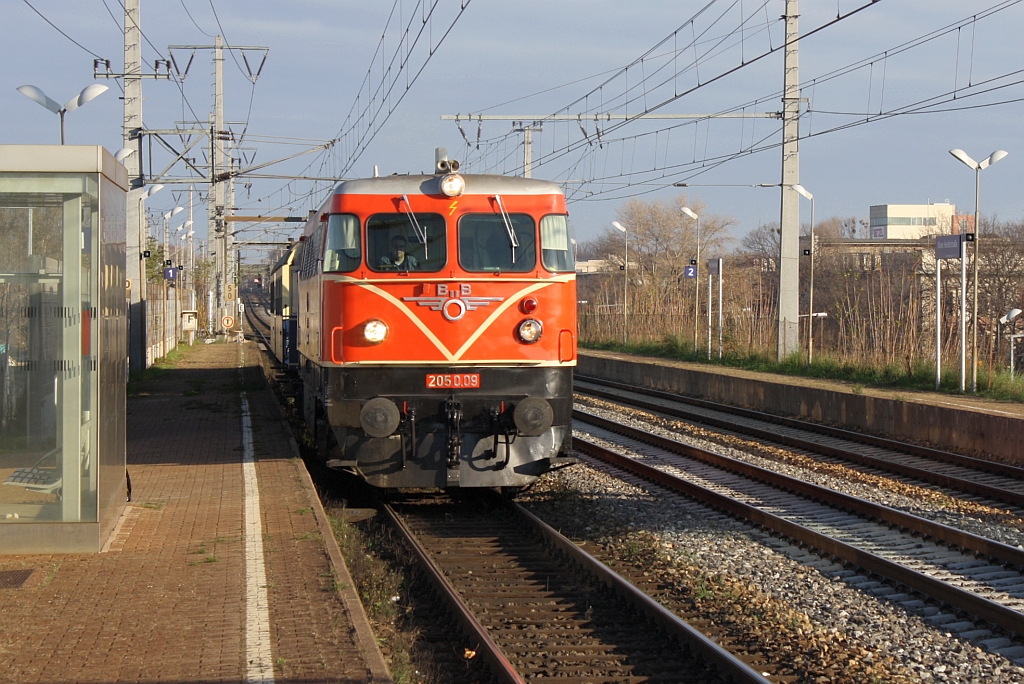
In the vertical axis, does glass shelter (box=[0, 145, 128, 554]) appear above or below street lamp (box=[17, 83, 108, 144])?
below

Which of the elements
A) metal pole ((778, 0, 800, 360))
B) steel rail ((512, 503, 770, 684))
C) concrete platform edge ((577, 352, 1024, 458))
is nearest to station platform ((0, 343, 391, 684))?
steel rail ((512, 503, 770, 684))

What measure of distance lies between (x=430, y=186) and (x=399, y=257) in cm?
78

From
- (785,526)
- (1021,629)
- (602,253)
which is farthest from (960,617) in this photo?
(602,253)

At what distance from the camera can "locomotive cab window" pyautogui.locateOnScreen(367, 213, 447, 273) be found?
10.2 m

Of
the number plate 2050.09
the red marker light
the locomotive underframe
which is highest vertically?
the red marker light

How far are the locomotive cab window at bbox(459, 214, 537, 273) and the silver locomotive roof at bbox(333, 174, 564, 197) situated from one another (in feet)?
0.86

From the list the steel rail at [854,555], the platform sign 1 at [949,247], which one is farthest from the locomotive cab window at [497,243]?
the platform sign 1 at [949,247]

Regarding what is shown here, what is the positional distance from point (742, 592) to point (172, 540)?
14.4 ft

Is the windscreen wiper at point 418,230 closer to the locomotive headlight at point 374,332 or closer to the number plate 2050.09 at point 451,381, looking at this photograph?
the locomotive headlight at point 374,332

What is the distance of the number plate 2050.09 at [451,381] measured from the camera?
1003cm

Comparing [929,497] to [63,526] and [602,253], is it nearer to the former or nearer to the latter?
[63,526]

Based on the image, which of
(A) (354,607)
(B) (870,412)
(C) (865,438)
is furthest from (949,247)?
(A) (354,607)

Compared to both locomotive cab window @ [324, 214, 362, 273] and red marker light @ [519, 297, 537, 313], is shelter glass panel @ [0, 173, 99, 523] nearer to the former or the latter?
locomotive cab window @ [324, 214, 362, 273]

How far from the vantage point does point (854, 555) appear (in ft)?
27.5
